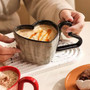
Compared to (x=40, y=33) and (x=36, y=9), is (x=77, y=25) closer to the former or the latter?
(x=40, y=33)

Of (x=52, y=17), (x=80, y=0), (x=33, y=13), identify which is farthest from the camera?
(x=80, y=0)

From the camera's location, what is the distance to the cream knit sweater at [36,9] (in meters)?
1.07

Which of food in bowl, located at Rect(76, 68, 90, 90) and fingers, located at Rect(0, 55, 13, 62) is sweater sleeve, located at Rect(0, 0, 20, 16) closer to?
fingers, located at Rect(0, 55, 13, 62)

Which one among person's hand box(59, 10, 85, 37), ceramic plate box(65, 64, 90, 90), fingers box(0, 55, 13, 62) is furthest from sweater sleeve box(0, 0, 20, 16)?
ceramic plate box(65, 64, 90, 90)

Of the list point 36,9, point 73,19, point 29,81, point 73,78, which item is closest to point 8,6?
point 36,9

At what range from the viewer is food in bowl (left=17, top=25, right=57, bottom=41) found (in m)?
0.74

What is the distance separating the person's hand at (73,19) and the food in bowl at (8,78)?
0.41 metres

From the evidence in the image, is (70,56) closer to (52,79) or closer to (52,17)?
(52,79)

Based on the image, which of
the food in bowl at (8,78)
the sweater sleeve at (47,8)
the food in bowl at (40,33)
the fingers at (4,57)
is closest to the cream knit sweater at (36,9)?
the sweater sleeve at (47,8)

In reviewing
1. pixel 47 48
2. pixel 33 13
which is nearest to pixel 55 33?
pixel 47 48

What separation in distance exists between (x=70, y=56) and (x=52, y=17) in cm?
33

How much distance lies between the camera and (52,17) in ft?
3.55

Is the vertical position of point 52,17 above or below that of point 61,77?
above

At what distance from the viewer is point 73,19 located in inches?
37.8
